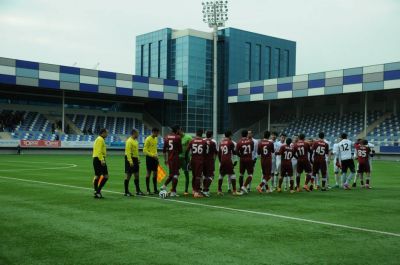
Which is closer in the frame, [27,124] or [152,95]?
[27,124]

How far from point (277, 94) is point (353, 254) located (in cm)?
5354

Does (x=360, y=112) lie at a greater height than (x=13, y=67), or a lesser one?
lesser

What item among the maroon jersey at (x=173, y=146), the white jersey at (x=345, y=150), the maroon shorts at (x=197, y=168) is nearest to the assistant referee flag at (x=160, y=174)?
the maroon jersey at (x=173, y=146)

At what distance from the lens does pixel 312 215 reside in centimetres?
1029

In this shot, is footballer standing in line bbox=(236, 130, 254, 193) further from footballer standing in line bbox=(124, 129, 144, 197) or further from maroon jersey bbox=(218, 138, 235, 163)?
footballer standing in line bbox=(124, 129, 144, 197)

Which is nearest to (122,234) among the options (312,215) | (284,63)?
(312,215)

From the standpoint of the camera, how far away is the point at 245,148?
1505 cm

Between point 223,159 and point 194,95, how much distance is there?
51.1m

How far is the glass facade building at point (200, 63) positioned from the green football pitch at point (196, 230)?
52235 mm

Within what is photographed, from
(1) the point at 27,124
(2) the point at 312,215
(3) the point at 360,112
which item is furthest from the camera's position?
(3) the point at 360,112

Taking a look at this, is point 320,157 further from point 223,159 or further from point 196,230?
point 196,230

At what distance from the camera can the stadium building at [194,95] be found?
5169cm

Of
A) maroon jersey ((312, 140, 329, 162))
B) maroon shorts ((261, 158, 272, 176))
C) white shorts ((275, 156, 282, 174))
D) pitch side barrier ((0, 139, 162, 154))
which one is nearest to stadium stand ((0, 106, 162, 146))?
pitch side barrier ((0, 139, 162, 154))

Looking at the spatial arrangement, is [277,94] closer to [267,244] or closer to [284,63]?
[284,63]
